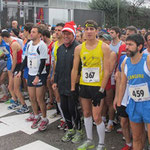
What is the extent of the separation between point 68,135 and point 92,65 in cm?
155

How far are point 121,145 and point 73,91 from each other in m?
1.32

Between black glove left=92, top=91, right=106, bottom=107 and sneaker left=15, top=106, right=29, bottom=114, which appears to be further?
sneaker left=15, top=106, right=29, bottom=114

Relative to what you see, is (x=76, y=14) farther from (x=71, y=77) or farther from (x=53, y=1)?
(x=71, y=77)

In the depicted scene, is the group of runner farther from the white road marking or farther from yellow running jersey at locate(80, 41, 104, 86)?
the white road marking

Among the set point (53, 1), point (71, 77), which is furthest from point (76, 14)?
point (71, 77)

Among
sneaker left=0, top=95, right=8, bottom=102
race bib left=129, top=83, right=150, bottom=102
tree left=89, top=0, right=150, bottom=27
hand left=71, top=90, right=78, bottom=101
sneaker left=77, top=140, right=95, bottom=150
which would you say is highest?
tree left=89, top=0, right=150, bottom=27

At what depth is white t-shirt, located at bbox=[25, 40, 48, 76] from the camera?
473 cm

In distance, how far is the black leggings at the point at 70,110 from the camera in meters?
4.15

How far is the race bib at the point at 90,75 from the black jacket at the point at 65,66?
474 millimetres

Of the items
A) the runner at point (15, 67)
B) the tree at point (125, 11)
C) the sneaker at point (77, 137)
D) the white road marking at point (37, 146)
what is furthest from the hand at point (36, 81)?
the tree at point (125, 11)

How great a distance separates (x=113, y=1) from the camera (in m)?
28.9

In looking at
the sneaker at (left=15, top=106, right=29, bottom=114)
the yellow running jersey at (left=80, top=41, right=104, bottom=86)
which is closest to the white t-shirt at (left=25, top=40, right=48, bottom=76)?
the yellow running jersey at (left=80, top=41, right=104, bottom=86)

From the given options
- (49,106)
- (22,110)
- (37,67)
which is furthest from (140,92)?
(22,110)

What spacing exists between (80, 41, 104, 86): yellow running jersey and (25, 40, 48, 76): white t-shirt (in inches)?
49.9
